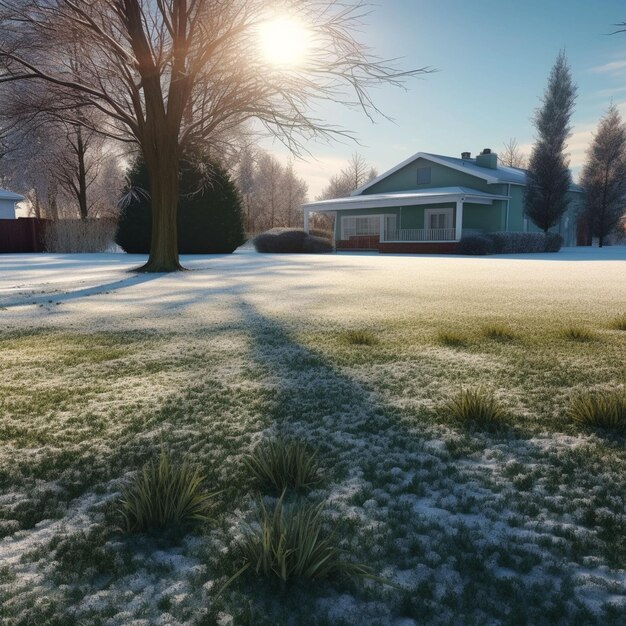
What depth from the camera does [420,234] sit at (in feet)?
92.4

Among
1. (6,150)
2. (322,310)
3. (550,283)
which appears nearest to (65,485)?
(322,310)

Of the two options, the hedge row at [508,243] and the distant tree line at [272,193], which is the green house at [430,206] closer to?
the hedge row at [508,243]

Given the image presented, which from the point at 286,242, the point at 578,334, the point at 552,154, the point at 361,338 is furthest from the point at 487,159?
the point at 361,338

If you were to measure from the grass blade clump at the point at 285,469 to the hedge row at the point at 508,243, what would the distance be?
22064 millimetres

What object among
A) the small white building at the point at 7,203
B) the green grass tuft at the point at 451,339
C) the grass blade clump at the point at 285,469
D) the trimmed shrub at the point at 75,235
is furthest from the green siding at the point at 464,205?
the grass blade clump at the point at 285,469

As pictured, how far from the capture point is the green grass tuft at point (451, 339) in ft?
13.8

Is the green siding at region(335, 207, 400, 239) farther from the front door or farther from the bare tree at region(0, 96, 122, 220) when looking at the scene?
the bare tree at region(0, 96, 122, 220)

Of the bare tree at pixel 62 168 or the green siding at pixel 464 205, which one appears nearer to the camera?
the bare tree at pixel 62 168

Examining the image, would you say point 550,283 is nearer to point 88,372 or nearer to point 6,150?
point 88,372

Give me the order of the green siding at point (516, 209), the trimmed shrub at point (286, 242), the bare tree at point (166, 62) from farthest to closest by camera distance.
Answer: the green siding at point (516, 209) → the trimmed shrub at point (286, 242) → the bare tree at point (166, 62)

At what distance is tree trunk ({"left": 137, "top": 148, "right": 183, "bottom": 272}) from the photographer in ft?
36.5

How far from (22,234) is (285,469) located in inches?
987

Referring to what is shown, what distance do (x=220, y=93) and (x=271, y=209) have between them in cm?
4789

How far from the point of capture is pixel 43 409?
2777 millimetres
